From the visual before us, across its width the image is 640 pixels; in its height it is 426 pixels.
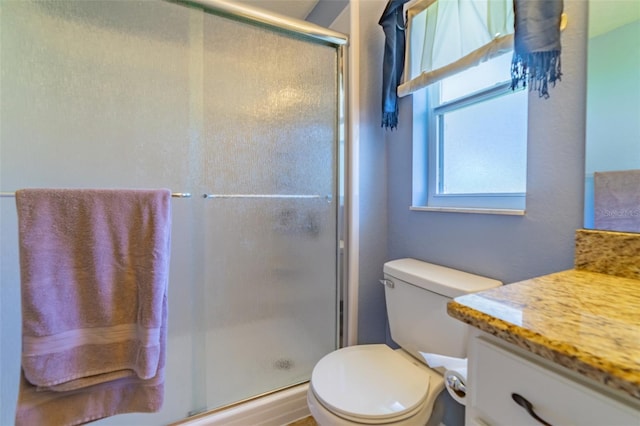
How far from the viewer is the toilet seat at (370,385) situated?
84cm

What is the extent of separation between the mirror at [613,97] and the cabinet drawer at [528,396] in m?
0.59

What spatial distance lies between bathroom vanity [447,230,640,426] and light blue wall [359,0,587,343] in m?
0.27

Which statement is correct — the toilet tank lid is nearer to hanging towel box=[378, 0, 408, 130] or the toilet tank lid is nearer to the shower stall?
the shower stall

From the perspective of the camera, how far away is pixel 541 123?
2.89 ft

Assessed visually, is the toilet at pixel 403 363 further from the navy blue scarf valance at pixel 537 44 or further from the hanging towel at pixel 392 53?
the hanging towel at pixel 392 53

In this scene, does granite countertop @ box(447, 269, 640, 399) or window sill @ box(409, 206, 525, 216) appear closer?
granite countertop @ box(447, 269, 640, 399)

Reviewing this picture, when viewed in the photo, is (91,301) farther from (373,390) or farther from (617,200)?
(617,200)

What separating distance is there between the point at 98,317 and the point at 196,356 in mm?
629

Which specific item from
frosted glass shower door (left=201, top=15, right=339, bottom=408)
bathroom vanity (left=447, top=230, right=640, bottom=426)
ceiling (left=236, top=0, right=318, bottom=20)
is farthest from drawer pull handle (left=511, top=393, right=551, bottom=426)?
ceiling (left=236, top=0, right=318, bottom=20)

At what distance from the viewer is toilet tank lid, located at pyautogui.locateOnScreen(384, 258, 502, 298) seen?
3.12ft

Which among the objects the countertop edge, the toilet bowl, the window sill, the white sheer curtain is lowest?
the toilet bowl

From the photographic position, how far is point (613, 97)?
0.74 metres

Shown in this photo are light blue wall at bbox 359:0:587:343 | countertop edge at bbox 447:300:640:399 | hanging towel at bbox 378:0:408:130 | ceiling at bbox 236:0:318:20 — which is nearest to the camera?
countertop edge at bbox 447:300:640:399

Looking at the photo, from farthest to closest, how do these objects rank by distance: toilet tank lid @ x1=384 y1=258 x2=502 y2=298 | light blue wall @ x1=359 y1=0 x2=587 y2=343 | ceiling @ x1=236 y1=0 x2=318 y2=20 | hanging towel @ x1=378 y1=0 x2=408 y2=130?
ceiling @ x1=236 y1=0 x2=318 y2=20 < hanging towel @ x1=378 y1=0 x2=408 y2=130 < toilet tank lid @ x1=384 y1=258 x2=502 y2=298 < light blue wall @ x1=359 y1=0 x2=587 y2=343
